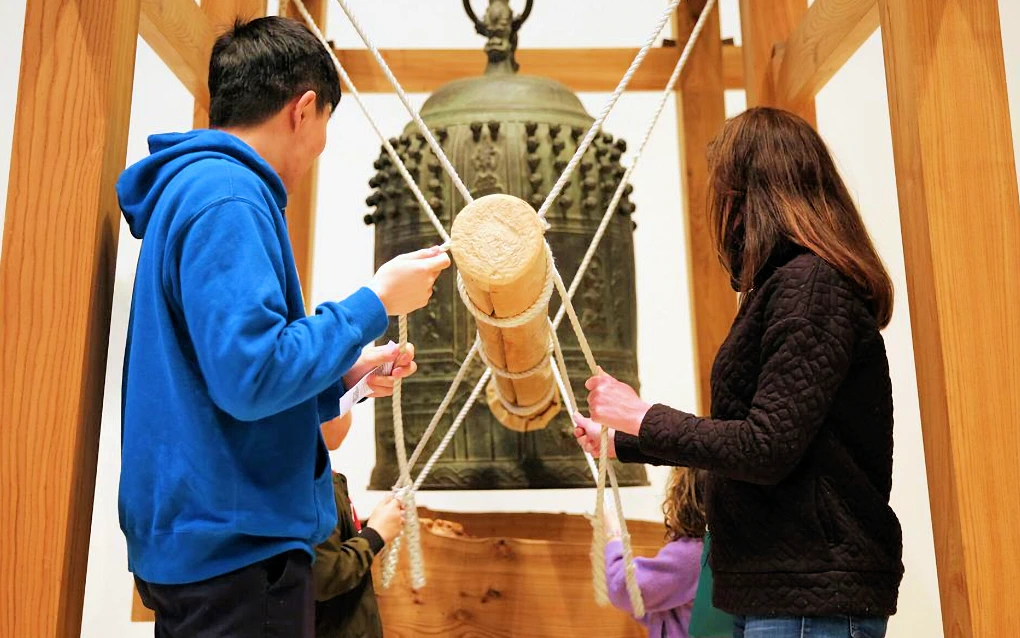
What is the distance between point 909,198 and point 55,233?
934 mm

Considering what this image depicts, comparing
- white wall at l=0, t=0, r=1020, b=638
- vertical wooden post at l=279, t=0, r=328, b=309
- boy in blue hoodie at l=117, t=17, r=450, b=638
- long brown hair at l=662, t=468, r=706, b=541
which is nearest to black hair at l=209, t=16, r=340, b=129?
boy in blue hoodie at l=117, t=17, r=450, b=638

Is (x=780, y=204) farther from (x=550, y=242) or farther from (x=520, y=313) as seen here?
(x=550, y=242)

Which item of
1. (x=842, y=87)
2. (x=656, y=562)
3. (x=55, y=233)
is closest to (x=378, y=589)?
(x=656, y=562)

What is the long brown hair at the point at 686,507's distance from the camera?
1.47m

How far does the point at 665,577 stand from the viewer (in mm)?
1479

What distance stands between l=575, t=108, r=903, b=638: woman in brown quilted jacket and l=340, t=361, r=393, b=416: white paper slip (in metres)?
0.29

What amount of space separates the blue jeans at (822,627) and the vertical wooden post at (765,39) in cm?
111

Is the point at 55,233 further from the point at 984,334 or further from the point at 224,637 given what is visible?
the point at 984,334

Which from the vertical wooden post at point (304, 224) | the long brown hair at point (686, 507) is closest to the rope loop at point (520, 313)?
the long brown hair at point (686, 507)

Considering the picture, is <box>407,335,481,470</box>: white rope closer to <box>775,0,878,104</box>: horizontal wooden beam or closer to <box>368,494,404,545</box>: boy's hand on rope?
<box>368,494,404,545</box>: boy's hand on rope

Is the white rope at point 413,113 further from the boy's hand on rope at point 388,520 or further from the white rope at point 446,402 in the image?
the boy's hand on rope at point 388,520

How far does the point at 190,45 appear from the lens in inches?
62.7

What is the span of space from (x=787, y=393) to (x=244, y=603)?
553mm

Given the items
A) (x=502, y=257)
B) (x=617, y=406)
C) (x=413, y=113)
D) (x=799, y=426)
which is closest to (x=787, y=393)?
(x=799, y=426)
